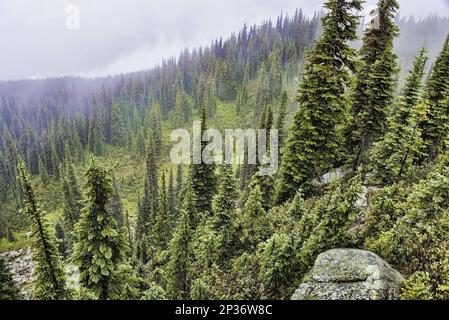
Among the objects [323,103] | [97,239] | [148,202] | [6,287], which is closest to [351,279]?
[97,239]

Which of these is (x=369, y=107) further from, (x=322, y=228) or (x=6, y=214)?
(x=6, y=214)

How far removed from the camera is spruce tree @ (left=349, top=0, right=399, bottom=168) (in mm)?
23016

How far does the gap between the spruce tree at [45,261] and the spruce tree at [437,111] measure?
26.4 meters

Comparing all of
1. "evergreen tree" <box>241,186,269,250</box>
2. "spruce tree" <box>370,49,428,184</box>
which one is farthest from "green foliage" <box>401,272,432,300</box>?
"evergreen tree" <box>241,186,269,250</box>

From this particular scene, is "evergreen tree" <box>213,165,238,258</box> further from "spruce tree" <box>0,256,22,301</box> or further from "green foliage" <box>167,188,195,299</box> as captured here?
"spruce tree" <box>0,256,22,301</box>

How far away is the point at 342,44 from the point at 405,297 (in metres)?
16.0

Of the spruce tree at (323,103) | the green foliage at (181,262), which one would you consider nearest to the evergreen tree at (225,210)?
the green foliage at (181,262)

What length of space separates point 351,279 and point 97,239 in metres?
11.7

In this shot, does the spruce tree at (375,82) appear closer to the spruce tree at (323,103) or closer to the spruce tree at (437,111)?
the spruce tree at (323,103)

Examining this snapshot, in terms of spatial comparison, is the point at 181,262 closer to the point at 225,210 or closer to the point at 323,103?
the point at 225,210

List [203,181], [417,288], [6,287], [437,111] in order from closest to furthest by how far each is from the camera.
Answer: [417,288] < [6,287] < [437,111] < [203,181]

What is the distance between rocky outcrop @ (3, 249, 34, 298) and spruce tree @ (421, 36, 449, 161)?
65059 mm

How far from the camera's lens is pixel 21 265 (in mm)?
67500

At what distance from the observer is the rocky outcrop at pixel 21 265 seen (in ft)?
195
